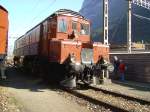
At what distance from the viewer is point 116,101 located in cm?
1441

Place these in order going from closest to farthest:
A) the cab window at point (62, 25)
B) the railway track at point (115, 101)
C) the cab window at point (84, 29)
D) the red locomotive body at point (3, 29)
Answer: the railway track at point (115, 101)
the cab window at point (62, 25)
the red locomotive body at point (3, 29)
the cab window at point (84, 29)

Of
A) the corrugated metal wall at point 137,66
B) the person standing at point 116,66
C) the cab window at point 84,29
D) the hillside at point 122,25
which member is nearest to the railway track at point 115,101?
the cab window at point 84,29

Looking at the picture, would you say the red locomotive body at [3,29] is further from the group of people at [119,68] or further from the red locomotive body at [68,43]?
the group of people at [119,68]

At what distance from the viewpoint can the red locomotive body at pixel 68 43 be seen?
59.2ft

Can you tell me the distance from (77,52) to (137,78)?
6447 millimetres

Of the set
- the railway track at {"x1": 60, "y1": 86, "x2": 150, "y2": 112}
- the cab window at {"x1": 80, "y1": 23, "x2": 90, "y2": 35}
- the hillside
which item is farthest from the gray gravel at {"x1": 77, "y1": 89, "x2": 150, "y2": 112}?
the hillside

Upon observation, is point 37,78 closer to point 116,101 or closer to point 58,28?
point 58,28

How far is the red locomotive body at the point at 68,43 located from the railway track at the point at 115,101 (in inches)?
62.4

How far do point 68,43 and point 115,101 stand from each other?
473 cm

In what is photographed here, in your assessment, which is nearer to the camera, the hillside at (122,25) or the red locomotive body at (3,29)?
the red locomotive body at (3,29)

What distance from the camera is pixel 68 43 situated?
59.3 feet

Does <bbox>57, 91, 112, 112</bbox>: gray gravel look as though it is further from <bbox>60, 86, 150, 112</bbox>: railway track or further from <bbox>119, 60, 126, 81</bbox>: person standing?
<bbox>119, 60, 126, 81</bbox>: person standing

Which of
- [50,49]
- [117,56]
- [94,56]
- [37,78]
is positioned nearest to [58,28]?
[50,49]

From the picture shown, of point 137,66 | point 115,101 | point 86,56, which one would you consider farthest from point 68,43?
point 137,66
